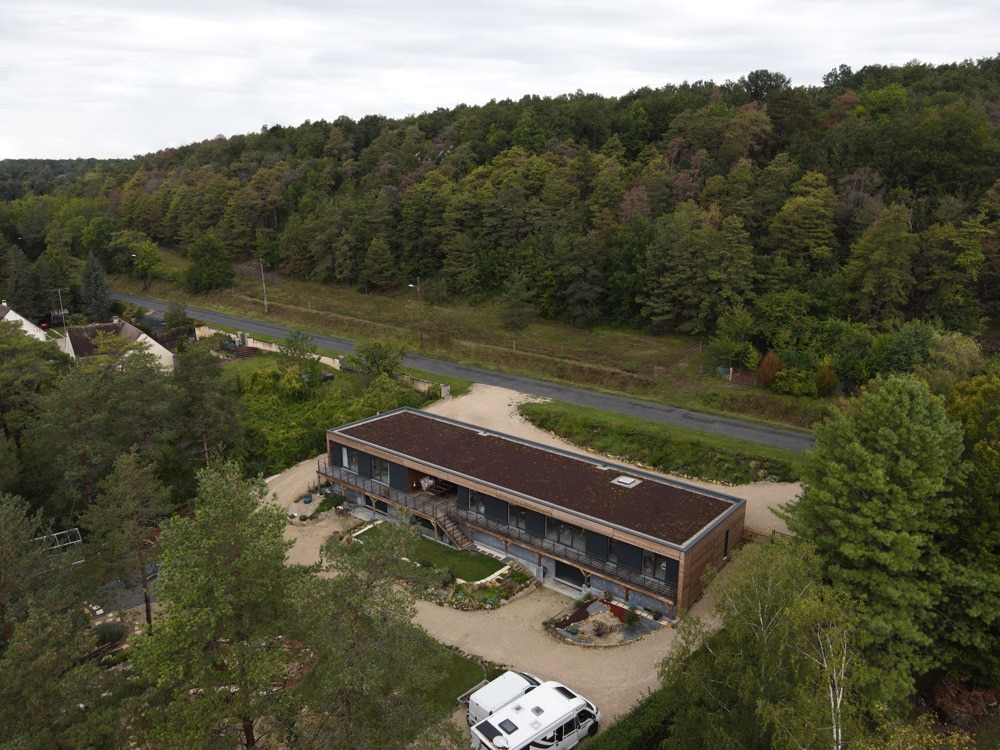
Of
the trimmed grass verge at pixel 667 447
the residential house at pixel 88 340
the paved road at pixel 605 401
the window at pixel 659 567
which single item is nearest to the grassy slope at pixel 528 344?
the paved road at pixel 605 401

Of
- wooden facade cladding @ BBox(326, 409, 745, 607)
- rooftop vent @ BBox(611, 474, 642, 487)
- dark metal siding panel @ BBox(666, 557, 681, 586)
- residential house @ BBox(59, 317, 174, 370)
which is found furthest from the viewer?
residential house @ BBox(59, 317, 174, 370)

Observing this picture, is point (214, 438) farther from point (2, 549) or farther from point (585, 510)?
point (585, 510)

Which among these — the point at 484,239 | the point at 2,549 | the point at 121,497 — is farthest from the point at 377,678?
the point at 484,239

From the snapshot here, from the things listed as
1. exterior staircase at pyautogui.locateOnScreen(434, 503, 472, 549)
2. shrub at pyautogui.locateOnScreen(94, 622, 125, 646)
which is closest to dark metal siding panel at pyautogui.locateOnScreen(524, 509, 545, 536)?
exterior staircase at pyautogui.locateOnScreen(434, 503, 472, 549)

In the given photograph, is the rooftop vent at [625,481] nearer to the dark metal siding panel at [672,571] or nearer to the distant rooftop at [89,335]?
the dark metal siding panel at [672,571]

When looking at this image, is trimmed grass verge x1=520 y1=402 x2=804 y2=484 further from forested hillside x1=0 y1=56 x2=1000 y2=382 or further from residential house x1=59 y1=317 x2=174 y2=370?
residential house x1=59 y1=317 x2=174 y2=370

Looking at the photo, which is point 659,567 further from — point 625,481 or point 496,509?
point 496,509

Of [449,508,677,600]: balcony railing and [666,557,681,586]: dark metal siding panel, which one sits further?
[449,508,677,600]: balcony railing

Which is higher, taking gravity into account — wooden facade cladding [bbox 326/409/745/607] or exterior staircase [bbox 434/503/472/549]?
wooden facade cladding [bbox 326/409/745/607]
